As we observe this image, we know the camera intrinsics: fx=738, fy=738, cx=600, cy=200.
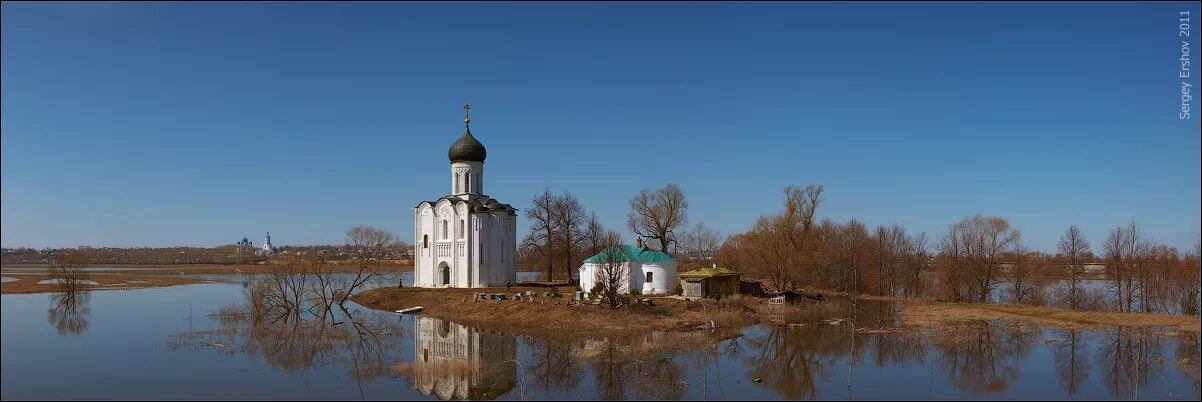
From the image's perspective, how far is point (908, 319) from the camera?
33.2 metres

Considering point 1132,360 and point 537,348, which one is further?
point 537,348

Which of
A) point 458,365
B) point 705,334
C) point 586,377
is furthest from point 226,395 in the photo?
point 705,334

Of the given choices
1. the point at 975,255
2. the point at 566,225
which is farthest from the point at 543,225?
the point at 975,255

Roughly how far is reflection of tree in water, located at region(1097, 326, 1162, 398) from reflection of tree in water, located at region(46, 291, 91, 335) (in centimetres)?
3496

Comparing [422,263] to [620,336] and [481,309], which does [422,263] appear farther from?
[620,336]

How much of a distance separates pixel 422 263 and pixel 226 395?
85.7 feet

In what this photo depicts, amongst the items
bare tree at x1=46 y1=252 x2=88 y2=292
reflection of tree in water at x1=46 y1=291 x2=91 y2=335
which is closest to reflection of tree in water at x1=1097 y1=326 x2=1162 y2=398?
reflection of tree in water at x1=46 y1=291 x2=91 y2=335

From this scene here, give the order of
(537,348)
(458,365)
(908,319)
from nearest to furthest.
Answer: (458,365) → (537,348) → (908,319)

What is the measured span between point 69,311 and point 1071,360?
43.8 meters

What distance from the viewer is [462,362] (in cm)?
2170

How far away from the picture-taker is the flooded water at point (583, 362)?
59.0 ft

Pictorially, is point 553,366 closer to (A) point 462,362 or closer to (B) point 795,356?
(A) point 462,362

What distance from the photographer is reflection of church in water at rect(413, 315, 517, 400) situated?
18.3m

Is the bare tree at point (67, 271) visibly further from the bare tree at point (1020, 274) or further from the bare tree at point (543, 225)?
the bare tree at point (1020, 274)
